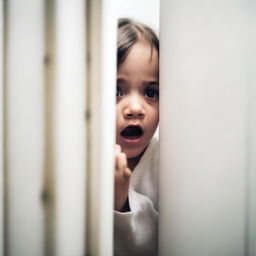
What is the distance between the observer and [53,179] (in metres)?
0.46

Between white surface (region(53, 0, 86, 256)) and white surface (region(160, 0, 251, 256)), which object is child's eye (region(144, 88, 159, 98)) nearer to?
white surface (region(160, 0, 251, 256))

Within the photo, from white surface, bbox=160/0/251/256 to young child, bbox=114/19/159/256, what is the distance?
0.04 metres

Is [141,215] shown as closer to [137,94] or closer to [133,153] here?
[133,153]

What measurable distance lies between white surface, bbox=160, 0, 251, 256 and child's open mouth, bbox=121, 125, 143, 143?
2.5 inches

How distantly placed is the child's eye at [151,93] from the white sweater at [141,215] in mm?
108

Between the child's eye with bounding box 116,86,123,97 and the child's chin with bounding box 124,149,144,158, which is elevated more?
the child's eye with bounding box 116,86,123,97

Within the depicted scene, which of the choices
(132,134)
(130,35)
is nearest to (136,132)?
(132,134)

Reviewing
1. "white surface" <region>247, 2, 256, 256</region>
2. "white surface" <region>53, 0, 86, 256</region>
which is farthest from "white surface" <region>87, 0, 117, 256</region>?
"white surface" <region>247, 2, 256, 256</region>

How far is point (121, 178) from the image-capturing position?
22.3 inches

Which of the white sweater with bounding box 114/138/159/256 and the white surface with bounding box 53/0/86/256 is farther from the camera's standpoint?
the white sweater with bounding box 114/138/159/256

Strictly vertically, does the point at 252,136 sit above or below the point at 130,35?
below

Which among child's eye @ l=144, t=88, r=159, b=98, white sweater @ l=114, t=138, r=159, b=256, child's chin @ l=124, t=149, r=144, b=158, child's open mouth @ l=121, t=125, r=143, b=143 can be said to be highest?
child's eye @ l=144, t=88, r=159, b=98

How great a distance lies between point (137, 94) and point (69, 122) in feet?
0.65

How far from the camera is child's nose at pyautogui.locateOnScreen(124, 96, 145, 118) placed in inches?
22.9
